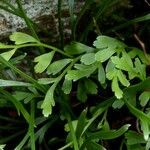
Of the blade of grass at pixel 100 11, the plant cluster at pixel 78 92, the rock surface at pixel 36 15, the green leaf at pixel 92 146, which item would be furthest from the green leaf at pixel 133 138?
the rock surface at pixel 36 15

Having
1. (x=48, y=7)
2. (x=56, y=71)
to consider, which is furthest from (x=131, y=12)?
(x=56, y=71)

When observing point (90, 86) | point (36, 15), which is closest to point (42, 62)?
point (90, 86)

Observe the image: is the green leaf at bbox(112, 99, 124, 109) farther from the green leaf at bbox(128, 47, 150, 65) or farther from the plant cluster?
the green leaf at bbox(128, 47, 150, 65)

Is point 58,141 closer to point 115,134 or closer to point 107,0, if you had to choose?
point 115,134

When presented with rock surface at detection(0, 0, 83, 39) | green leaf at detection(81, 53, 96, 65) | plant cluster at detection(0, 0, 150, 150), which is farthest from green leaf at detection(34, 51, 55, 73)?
rock surface at detection(0, 0, 83, 39)

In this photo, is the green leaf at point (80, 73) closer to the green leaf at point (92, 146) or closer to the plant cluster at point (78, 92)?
the plant cluster at point (78, 92)

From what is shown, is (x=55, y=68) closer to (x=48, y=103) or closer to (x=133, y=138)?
(x=48, y=103)
